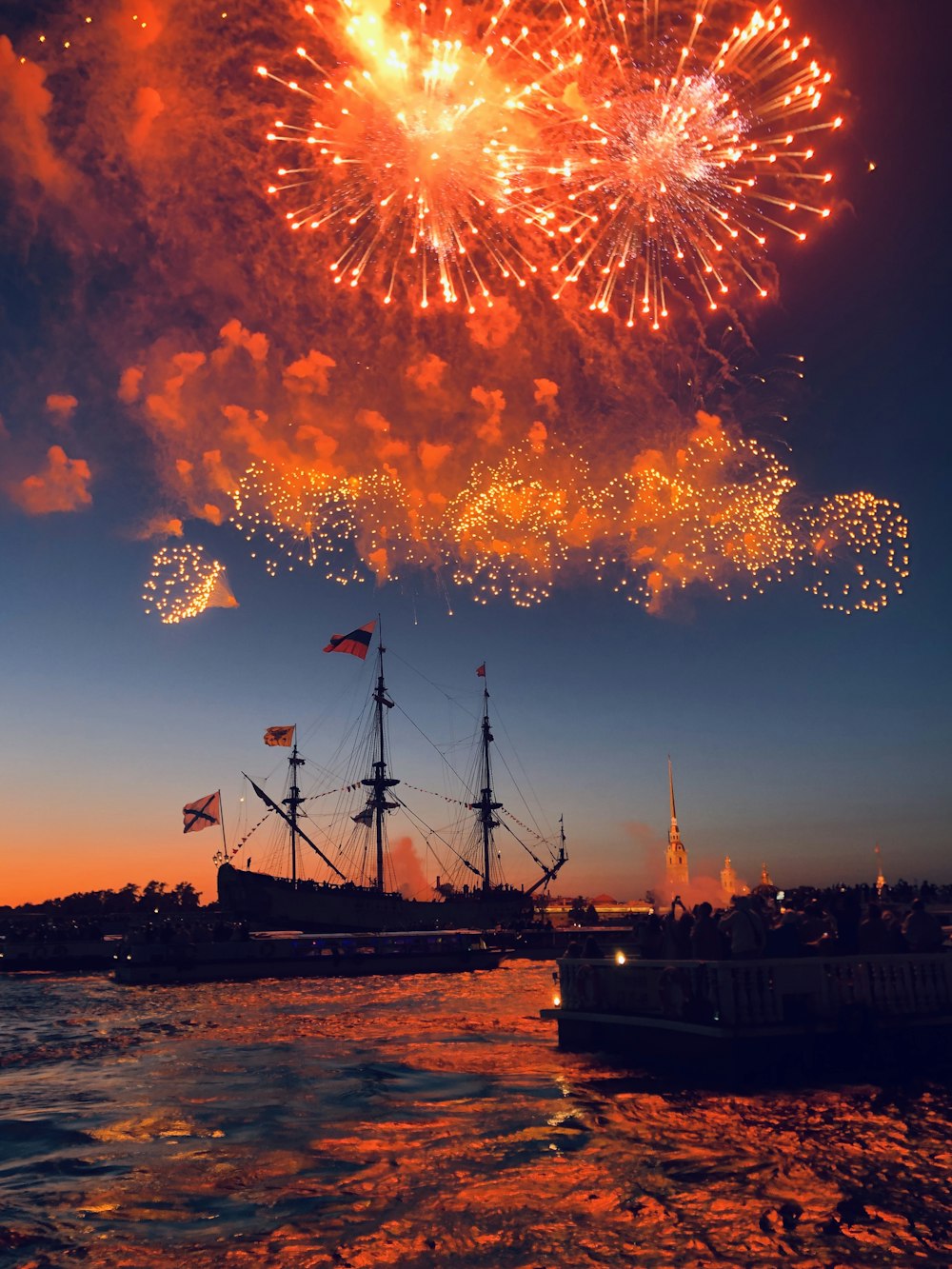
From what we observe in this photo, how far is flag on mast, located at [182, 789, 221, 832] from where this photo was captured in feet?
205

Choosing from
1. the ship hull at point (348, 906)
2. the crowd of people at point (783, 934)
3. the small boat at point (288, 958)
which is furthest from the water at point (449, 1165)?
the ship hull at point (348, 906)

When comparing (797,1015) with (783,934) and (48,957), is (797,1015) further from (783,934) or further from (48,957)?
(48,957)

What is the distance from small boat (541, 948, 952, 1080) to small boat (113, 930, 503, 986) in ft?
102

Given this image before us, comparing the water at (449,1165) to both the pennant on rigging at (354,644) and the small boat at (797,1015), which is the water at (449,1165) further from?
the pennant on rigging at (354,644)

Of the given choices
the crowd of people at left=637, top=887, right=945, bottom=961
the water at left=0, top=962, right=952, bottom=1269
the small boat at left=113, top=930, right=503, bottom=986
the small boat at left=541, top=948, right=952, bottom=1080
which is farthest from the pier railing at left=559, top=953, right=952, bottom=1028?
the small boat at left=113, top=930, right=503, bottom=986

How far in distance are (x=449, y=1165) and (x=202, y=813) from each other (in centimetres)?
5519

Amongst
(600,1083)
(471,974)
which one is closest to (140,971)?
(471,974)

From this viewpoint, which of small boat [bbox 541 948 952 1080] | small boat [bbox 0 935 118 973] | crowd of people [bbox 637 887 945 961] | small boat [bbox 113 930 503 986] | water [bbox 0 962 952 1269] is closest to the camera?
water [bbox 0 962 952 1269]

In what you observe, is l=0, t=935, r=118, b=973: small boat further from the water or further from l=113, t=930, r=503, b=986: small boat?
the water

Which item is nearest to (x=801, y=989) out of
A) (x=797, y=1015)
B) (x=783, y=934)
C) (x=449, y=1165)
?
(x=797, y=1015)

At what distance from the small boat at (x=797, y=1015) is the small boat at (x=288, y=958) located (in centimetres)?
3095

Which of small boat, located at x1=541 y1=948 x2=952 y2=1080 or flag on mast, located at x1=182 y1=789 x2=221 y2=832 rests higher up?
flag on mast, located at x1=182 y1=789 x2=221 y2=832

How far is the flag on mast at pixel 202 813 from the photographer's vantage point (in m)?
62.3

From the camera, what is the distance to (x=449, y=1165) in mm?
11422
